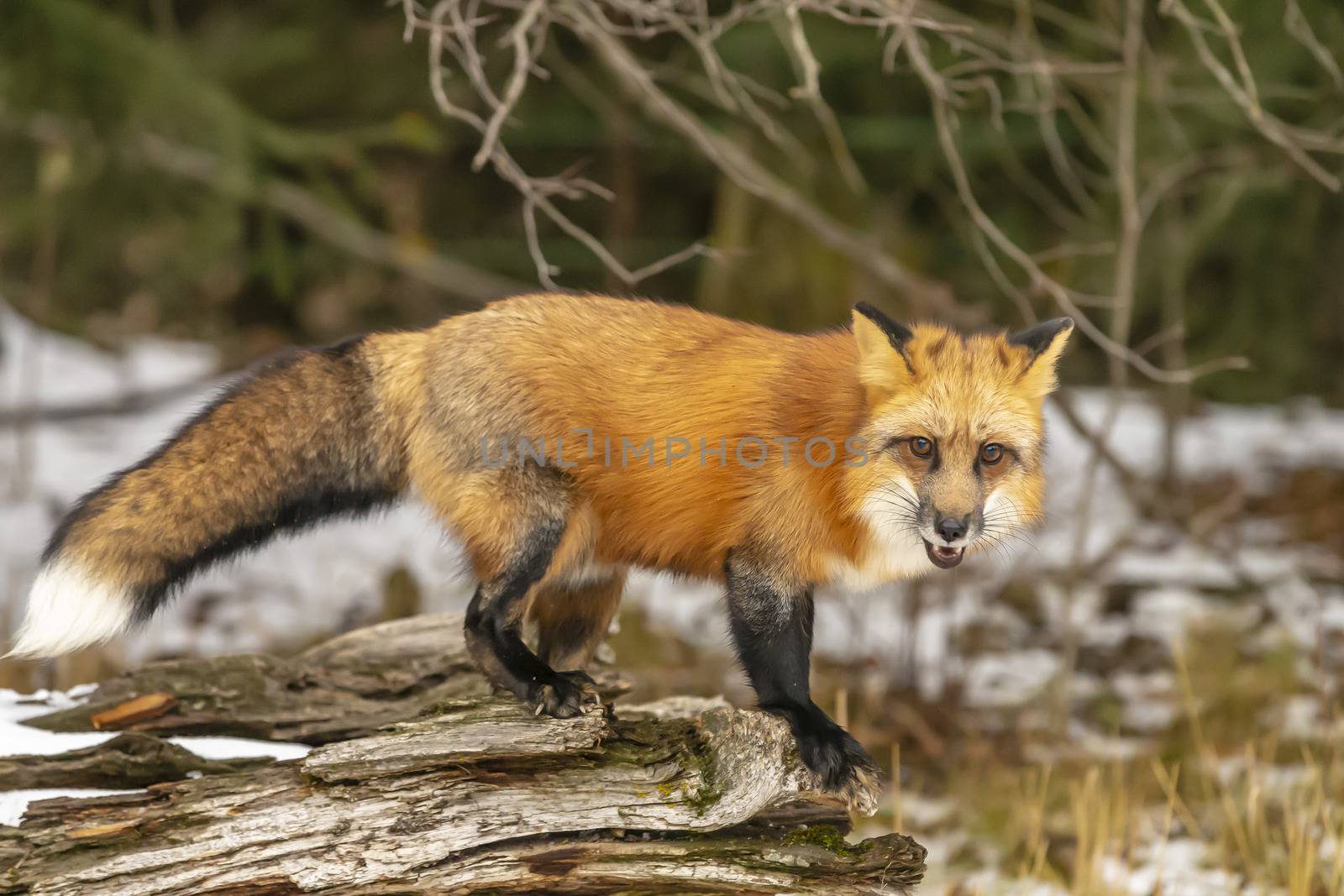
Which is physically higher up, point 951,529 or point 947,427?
point 947,427

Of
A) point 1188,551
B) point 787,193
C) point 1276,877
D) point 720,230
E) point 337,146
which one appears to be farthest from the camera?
point 720,230

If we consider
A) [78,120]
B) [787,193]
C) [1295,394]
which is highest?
[78,120]

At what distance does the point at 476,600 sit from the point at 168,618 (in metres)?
5.76

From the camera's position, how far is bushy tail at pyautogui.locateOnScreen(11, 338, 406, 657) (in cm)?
413

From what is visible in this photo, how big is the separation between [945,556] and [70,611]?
2.83 metres

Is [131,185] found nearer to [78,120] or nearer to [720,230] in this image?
[78,120]

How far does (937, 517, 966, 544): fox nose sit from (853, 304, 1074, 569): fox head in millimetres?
49

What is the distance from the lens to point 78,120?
7.02 metres

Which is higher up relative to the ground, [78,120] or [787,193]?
[78,120]

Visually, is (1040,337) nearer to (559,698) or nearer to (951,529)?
(951,529)

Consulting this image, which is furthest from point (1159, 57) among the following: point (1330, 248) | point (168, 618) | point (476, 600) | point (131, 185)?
point (168, 618)

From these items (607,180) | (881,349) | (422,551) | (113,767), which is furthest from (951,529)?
(607,180)

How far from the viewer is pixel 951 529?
12.1 feet

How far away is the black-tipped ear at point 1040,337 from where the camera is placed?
4070 mm
